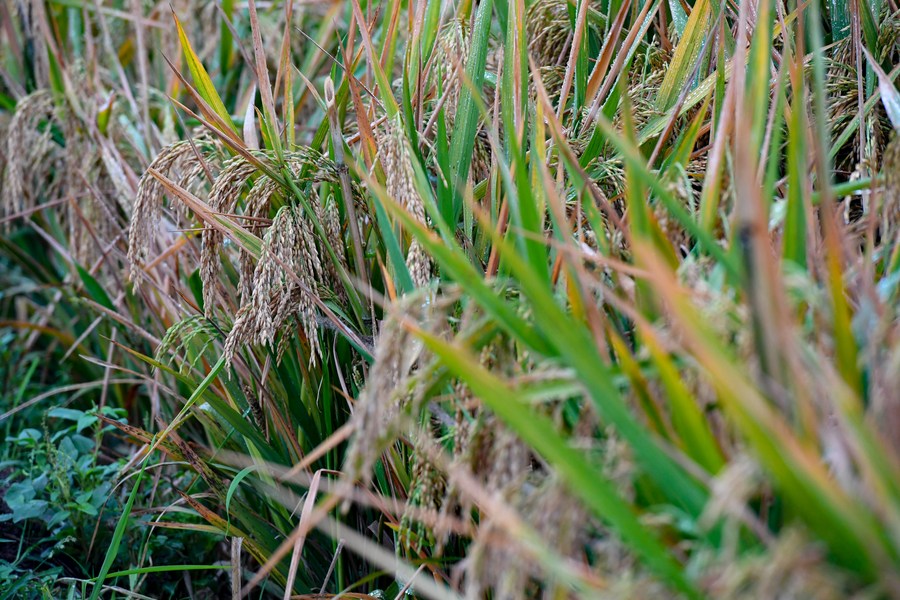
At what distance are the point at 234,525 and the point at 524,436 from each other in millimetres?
1018

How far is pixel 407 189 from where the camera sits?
1.06 meters

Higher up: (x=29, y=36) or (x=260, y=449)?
(x=29, y=36)

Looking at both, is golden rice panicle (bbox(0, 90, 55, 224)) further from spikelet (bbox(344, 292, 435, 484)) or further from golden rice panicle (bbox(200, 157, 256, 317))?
spikelet (bbox(344, 292, 435, 484))

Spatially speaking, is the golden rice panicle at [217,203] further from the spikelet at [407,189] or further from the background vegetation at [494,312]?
the spikelet at [407,189]

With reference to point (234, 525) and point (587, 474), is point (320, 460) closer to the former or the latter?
point (234, 525)

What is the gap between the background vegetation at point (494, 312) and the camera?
0.64m

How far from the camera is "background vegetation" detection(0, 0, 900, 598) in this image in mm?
640

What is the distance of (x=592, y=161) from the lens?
128 cm

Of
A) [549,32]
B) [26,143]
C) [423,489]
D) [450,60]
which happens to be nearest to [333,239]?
[450,60]

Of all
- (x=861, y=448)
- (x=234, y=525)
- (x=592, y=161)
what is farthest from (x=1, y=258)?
(x=861, y=448)

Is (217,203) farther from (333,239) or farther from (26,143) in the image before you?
(26,143)

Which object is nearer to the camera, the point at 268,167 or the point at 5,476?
the point at 268,167

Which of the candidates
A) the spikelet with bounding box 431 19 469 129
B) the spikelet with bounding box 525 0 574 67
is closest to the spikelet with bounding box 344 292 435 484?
the spikelet with bounding box 431 19 469 129

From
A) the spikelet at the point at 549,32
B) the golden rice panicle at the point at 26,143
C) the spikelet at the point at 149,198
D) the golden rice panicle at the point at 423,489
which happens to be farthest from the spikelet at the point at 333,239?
the golden rice panicle at the point at 26,143
